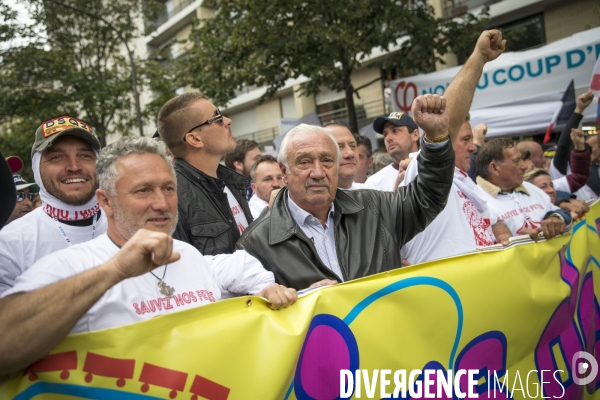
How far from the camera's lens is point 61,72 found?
1542 cm

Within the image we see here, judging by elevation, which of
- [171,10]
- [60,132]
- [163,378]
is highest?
[171,10]

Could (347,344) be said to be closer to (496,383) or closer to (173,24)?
(496,383)

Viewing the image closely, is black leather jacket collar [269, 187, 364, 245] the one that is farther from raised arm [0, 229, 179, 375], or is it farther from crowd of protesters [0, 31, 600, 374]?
raised arm [0, 229, 179, 375]

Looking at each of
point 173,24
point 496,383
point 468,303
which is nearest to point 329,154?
point 468,303

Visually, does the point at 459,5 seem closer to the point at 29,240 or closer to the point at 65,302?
the point at 29,240

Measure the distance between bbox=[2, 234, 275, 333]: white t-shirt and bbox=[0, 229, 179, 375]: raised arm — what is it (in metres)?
0.12

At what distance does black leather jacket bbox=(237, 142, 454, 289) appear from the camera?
244 centimetres

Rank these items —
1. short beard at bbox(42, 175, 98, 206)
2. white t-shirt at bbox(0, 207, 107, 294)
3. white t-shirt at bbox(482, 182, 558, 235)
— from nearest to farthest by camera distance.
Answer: white t-shirt at bbox(0, 207, 107, 294), short beard at bbox(42, 175, 98, 206), white t-shirt at bbox(482, 182, 558, 235)

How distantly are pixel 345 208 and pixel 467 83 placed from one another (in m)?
0.90

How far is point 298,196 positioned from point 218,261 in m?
Answer: 0.55

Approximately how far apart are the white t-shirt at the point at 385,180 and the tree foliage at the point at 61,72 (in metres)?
13.4

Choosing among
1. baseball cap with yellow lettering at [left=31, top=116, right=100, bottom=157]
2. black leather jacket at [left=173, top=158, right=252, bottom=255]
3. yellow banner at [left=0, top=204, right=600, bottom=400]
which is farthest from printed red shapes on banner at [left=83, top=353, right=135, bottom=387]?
baseball cap with yellow lettering at [left=31, top=116, right=100, bottom=157]

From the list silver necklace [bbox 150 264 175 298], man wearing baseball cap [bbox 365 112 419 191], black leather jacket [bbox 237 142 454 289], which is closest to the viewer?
silver necklace [bbox 150 264 175 298]

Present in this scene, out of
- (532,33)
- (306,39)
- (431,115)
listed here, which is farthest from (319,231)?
(532,33)
